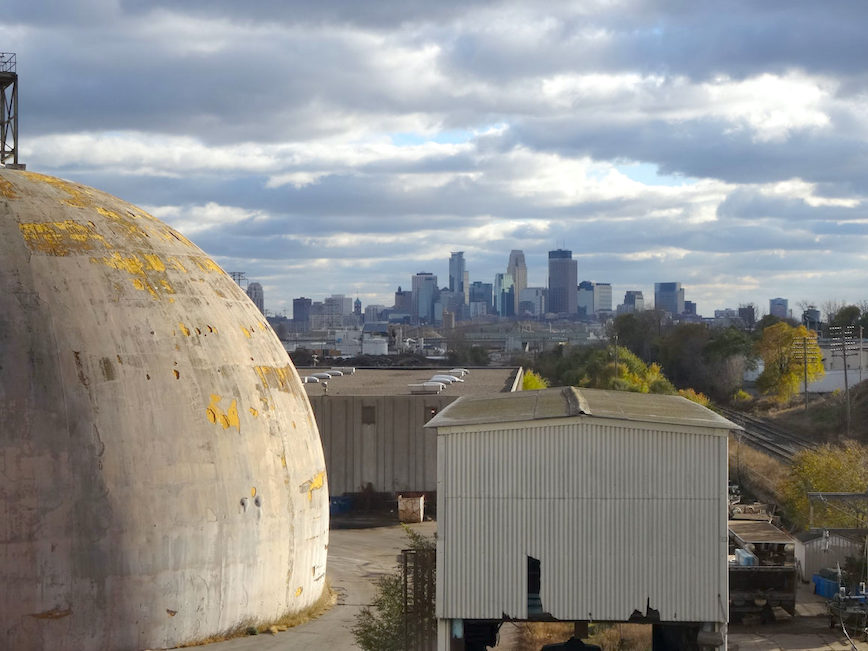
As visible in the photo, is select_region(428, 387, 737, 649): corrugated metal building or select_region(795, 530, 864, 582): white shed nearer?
select_region(428, 387, 737, 649): corrugated metal building

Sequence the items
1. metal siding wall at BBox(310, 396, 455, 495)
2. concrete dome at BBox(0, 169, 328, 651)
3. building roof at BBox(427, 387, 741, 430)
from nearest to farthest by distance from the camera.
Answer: building roof at BBox(427, 387, 741, 430), concrete dome at BBox(0, 169, 328, 651), metal siding wall at BBox(310, 396, 455, 495)

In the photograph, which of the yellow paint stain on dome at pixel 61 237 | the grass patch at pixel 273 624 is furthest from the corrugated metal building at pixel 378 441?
the yellow paint stain on dome at pixel 61 237

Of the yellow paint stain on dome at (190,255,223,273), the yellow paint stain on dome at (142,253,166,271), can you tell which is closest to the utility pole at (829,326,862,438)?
the yellow paint stain on dome at (190,255,223,273)

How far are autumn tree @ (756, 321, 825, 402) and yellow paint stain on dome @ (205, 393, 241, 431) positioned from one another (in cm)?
6831

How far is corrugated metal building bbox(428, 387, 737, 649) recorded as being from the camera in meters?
18.4

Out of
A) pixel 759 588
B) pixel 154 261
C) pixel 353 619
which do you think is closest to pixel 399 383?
pixel 759 588

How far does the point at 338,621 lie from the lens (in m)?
24.7

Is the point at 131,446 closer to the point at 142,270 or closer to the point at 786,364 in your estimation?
the point at 142,270

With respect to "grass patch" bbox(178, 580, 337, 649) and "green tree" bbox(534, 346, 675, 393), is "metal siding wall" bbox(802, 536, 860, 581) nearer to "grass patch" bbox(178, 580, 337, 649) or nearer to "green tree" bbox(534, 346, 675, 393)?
"grass patch" bbox(178, 580, 337, 649)

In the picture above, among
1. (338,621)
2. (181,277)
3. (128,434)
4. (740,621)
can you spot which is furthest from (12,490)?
(740,621)

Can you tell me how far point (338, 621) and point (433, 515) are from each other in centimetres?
1705

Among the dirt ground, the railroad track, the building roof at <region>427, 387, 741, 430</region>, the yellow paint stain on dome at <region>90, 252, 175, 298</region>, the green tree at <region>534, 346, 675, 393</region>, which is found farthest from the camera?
the green tree at <region>534, 346, 675, 393</region>

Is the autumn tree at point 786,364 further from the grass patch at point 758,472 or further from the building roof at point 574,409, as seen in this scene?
the building roof at point 574,409

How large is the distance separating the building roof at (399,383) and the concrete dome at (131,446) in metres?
20.8
